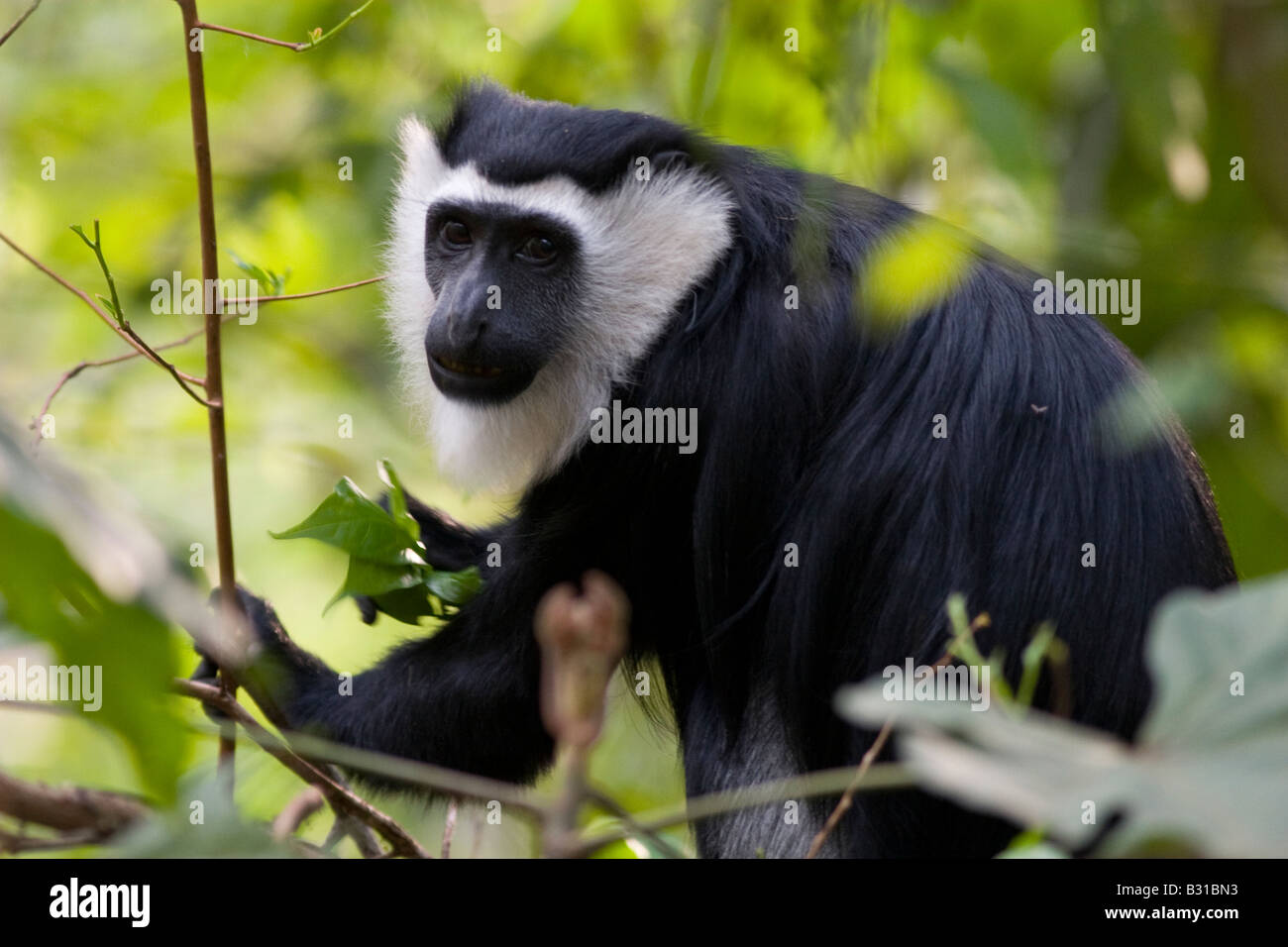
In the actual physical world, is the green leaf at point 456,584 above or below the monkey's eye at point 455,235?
below

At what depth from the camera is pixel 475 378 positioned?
423 centimetres

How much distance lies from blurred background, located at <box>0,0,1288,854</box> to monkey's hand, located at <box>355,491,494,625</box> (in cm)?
41

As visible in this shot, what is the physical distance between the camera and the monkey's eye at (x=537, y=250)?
447 cm

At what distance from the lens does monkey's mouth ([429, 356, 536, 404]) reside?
13.9ft

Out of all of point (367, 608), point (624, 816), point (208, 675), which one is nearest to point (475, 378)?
point (367, 608)

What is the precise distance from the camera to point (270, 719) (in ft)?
9.87

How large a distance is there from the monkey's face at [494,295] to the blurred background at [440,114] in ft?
2.18

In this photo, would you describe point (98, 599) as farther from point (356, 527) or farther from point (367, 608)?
point (367, 608)

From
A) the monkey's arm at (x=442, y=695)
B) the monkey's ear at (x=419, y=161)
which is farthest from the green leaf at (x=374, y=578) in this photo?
the monkey's ear at (x=419, y=161)

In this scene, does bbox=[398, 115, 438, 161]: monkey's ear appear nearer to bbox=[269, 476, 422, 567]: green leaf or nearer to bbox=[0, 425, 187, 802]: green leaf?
bbox=[269, 476, 422, 567]: green leaf

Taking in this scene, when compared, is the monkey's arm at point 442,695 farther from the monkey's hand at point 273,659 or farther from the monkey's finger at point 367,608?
the monkey's finger at point 367,608

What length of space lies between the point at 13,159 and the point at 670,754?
15.5ft

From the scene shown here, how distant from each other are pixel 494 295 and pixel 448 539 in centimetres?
98
